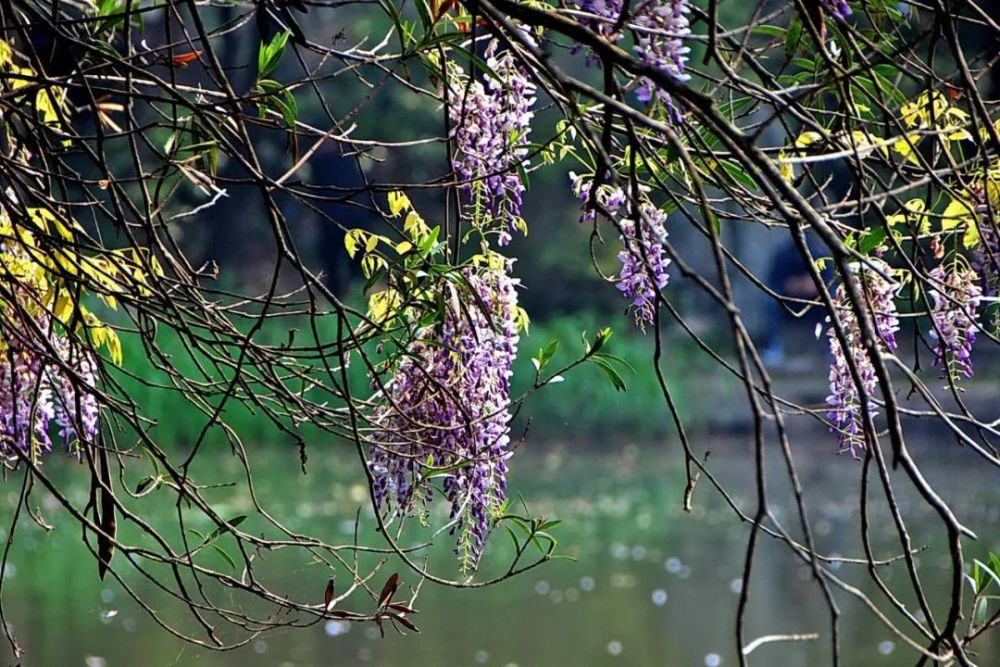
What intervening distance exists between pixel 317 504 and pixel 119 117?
441cm

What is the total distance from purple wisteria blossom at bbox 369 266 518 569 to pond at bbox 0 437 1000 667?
5.21 ft

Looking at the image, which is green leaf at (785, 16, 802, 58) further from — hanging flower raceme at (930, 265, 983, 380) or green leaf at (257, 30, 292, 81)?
green leaf at (257, 30, 292, 81)

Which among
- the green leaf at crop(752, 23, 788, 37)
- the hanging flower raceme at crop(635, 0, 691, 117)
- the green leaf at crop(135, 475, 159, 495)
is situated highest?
the green leaf at crop(752, 23, 788, 37)

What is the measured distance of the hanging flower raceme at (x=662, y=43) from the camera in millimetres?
1083

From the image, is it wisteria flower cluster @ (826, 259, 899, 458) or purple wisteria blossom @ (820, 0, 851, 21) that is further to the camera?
wisteria flower cluster @ (826, 259, 899, 458)

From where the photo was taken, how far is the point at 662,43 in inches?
43.7

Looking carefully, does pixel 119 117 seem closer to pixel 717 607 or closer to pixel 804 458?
pixel 804 458

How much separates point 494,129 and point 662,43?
0.50m

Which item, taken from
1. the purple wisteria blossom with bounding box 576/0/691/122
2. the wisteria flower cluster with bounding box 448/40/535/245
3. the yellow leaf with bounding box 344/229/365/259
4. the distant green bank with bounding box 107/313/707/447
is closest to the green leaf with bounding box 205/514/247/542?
the yellow leaf with bounding box 344/229/365/259

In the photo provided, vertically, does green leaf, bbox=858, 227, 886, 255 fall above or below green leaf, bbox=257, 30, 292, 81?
below

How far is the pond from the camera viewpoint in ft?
14.5

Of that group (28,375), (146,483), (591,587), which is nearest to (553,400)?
(591,587)

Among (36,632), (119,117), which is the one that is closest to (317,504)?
(36,632)

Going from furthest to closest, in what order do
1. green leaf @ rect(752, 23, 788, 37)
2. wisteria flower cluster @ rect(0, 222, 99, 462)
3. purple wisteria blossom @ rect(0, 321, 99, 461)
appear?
1. purple wisteria blossom @ rect(0, 321, 99, 461)
2. wisteria flower cluster @ rect(0, 222, 99, 462)
3. green leaf @ rect(752, 23, 788, 37)
